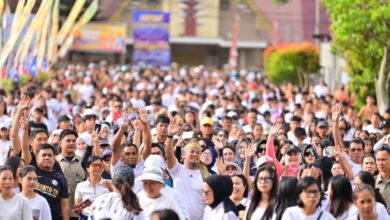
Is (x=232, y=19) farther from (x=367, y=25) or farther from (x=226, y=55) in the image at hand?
(x=367, y=25)

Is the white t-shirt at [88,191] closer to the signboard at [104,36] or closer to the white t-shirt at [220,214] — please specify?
the white t-shirt at [220,214]

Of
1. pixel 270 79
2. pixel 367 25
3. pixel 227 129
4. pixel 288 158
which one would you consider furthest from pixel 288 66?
pixel 288 158

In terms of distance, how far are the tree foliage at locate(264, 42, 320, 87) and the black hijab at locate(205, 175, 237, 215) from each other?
34932mm

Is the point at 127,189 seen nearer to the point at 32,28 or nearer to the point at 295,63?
the point at 32,28

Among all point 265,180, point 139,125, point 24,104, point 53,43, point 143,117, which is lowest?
point 265,180

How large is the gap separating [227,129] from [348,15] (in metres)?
6.00

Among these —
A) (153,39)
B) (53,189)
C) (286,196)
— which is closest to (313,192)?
(286,196)

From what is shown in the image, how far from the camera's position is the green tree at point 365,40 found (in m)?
24.7

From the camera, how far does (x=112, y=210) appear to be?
33.6 ft

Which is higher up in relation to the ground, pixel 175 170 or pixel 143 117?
pixel 143 117

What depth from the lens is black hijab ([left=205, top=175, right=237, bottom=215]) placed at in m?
10.7

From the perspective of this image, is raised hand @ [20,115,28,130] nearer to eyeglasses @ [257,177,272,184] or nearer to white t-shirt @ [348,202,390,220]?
eyeglasses @ [257,177,272,184]

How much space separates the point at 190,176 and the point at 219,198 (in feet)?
6.74

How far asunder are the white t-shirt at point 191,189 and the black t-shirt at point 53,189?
1.11 m
